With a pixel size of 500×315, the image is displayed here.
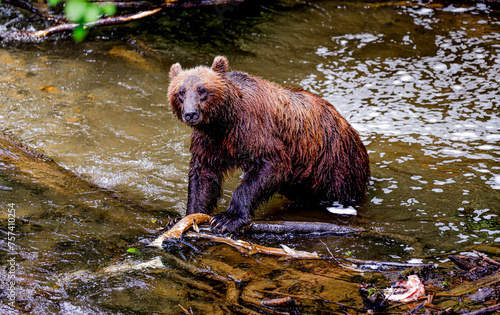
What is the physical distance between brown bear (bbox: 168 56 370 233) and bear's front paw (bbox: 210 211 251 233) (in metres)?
0.01

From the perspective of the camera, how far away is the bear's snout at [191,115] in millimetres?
4844

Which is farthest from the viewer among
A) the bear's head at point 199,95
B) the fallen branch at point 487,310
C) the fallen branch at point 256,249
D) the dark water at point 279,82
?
the bear's head at point 199,95

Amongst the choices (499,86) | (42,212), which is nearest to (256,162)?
(42,212)

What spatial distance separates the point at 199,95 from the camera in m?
5.02

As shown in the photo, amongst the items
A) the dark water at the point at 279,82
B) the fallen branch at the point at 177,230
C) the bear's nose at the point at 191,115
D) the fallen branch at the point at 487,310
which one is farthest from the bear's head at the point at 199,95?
the fallen branch at the point at 487,310

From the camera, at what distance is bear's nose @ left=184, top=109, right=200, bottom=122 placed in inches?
191

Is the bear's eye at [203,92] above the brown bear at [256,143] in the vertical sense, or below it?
above

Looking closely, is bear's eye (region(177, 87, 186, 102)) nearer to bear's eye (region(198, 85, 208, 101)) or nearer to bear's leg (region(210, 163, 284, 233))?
bear's eye (region(198, 85, 208, 101))

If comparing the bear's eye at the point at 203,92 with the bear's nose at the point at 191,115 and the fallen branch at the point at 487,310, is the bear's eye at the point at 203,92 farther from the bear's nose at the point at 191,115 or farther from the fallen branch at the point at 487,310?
the fallen branch at the point at 487,310

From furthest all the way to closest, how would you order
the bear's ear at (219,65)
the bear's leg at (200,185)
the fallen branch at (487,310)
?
the bear's leg at (200,185)
the bear's ear at (219,65)
the fallen branch at (487,310)

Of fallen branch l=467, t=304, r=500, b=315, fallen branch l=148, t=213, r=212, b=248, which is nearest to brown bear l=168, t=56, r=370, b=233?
fallen branch l=148, t=213, r=212, b=248

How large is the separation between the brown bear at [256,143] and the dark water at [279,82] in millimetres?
485

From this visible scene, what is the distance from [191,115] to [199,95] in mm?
271

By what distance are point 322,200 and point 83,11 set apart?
419cm
